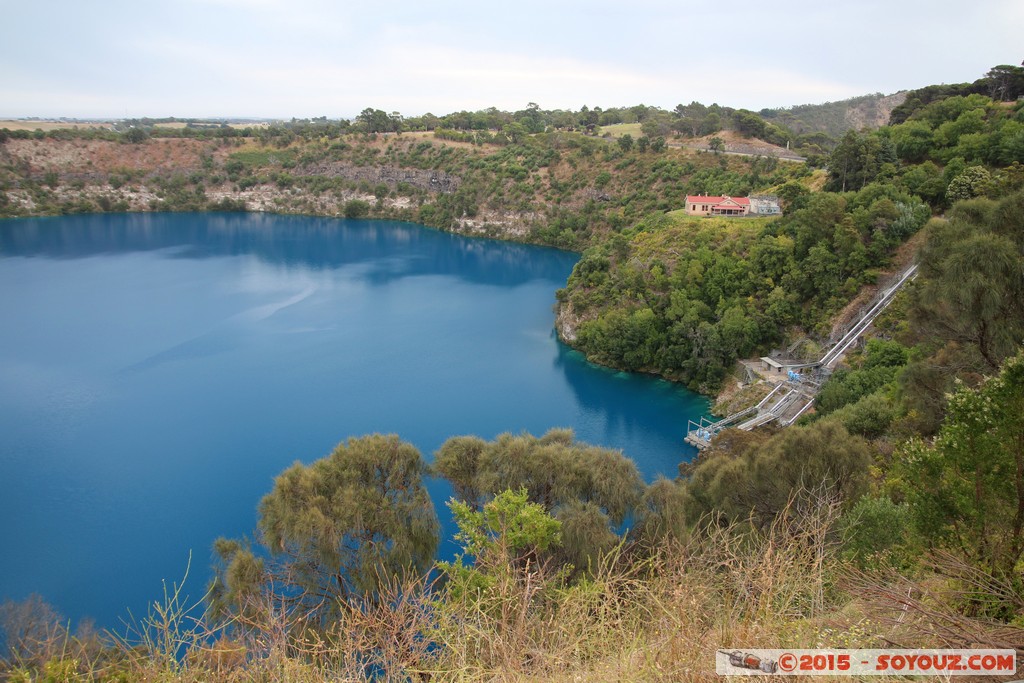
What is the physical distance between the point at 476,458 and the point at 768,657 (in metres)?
11.0

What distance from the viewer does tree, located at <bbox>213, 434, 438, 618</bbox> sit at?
12227mm

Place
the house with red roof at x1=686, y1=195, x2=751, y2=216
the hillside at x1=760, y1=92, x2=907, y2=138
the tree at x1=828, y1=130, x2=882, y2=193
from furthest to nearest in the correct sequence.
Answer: the hillside at x1=760, y1=92, x2=907, y2=138 < the house with red roof at x1=686, y1=195, x2=751, y2=216 < the tree at x1=828, y1=130, x2=882, y2=193

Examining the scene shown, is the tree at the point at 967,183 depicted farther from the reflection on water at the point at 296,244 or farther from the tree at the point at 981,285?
the reflection on water at the point at 296,244

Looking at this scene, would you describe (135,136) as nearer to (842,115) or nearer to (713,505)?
(713,505)

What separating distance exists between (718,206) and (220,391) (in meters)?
29.4

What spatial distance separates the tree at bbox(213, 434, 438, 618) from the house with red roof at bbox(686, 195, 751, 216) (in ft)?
95.8

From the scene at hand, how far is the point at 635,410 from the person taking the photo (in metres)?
25.7

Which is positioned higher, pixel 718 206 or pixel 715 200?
pixel 715 200

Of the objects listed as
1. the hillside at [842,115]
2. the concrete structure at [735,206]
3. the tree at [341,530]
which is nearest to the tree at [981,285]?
the tree at [341,530]

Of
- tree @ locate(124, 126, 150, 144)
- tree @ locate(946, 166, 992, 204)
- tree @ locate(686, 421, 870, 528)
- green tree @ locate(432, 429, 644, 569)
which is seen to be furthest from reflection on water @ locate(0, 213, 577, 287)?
tree @ locate(686, 421, 870, 528)

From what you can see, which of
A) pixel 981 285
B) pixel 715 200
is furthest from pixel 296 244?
pixel 981 285

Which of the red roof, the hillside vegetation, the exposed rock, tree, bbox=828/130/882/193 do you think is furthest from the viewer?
the exposed rock

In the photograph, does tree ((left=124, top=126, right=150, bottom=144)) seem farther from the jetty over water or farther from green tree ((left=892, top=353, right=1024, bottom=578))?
green tree ((left=892, top=353, right=1024, bottom=578))

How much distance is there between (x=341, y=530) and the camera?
12453 mm
